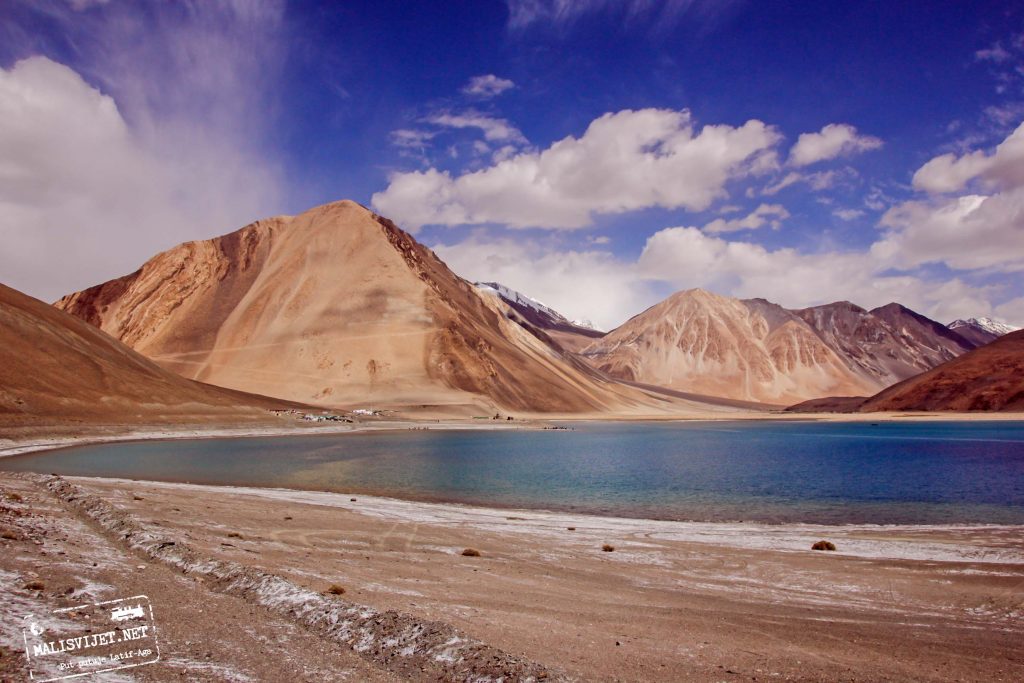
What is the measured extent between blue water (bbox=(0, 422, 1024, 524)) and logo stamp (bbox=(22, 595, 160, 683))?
1998cm

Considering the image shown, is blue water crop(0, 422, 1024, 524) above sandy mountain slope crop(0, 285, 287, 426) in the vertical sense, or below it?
below

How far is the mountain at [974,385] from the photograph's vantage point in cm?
14238

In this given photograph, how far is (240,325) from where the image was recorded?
148 metres

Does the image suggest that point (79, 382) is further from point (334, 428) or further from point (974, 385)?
point (974, 385)

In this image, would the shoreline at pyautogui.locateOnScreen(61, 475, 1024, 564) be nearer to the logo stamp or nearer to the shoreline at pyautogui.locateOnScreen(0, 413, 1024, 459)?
the logo stamp

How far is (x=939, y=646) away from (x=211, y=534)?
15.1 m

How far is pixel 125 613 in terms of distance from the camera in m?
8.73

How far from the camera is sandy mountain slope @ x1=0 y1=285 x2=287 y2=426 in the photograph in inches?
2537

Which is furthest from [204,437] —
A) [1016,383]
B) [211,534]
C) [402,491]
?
[1016,383]

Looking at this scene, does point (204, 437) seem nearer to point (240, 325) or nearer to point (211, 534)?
point (211, 534)

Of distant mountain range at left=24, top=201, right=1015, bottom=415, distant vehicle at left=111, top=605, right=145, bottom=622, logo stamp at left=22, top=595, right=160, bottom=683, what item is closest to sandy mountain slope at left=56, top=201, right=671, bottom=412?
distant mountain range at left=24, top=201, right=1015, bottom=415

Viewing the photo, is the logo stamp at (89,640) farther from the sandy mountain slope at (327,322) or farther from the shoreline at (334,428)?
the sandy mountain slope at (327,322)

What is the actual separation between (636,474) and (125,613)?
33893 mm

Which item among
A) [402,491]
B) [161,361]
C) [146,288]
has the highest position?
[146,288]
